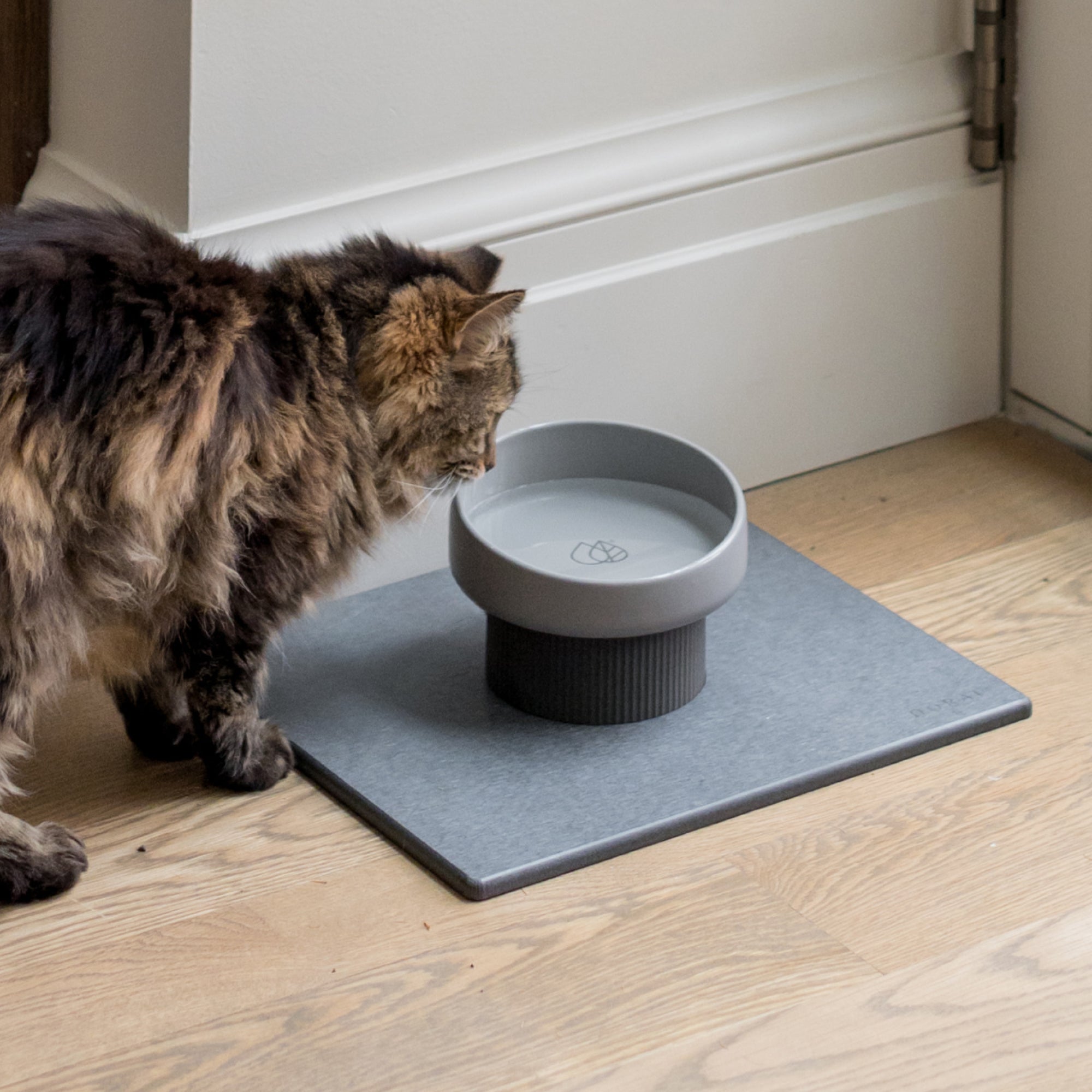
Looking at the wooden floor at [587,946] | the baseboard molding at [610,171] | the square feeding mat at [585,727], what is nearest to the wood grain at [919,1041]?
the wooden floor at [587,946]

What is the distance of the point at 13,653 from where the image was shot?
1.24m

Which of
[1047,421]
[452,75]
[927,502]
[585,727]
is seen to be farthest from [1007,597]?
[452,75]

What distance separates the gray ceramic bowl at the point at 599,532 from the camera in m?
1.46

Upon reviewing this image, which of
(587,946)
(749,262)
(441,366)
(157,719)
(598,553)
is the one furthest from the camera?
(749,262)

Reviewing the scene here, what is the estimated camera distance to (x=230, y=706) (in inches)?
56.1

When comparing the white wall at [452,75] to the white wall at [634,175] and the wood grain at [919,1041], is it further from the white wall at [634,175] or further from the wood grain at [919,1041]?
the wood grain at [919,1041]

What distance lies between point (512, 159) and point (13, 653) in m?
0.82

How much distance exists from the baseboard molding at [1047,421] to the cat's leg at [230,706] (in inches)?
46.3

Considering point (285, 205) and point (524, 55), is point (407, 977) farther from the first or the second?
point (524, 55)

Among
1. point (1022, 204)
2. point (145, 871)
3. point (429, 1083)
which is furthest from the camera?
point (1022, 204)

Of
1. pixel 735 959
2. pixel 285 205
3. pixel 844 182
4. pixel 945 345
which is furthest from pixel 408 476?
pixel 945 345

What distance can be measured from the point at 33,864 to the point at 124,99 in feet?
2.60

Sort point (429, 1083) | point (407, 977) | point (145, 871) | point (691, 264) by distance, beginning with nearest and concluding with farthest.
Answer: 1. point (429, 1083)
2. point (407, 977)
3. point (145, 871)
4. point (691, 264)

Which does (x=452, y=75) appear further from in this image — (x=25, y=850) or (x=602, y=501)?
(x=25, y=850)
